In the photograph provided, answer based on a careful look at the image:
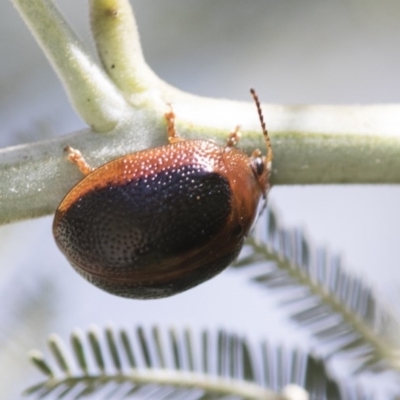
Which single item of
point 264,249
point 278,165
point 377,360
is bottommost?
point 377,360

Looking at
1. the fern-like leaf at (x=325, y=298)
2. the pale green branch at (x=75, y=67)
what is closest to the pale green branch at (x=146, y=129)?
the pale green branch at (x=75, y=67)

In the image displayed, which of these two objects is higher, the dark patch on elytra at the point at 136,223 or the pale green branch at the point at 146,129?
the pale green branch at the point at 146,129

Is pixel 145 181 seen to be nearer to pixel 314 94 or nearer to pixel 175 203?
pixel 175 203

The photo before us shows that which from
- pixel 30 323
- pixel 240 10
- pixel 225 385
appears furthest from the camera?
pixel 240 10

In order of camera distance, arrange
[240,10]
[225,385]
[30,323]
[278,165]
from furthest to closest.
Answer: [240,10] < [30,323] < [225,385] < [278,165]

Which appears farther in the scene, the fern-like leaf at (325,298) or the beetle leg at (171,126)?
the fern-like leaf at (325,298)

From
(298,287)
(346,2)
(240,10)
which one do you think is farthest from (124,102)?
(346,2)

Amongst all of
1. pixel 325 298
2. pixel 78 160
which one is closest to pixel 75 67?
pixel 78 160

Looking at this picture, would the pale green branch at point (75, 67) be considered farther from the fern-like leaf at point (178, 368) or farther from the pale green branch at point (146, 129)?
the fern-like leaf at point (178, 368)

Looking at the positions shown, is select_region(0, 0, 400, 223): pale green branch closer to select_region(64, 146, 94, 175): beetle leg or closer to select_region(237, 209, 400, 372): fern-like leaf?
select_region(64, 146, 94, 175): beetle leg
